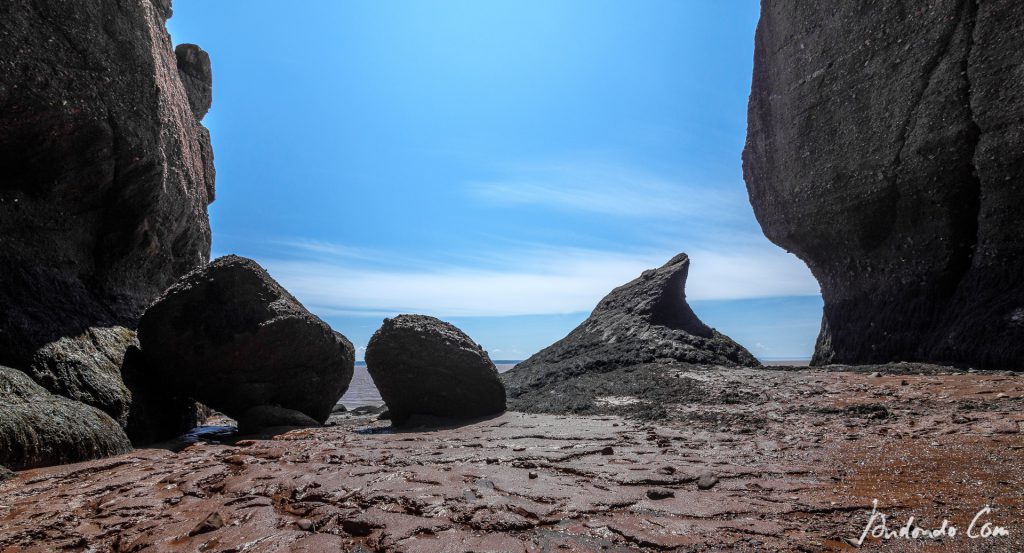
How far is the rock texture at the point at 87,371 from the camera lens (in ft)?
18.1

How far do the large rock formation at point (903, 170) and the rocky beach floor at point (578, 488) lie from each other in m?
3.47

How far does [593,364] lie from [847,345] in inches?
221

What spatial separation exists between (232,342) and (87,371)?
4.96 ft

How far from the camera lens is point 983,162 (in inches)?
309

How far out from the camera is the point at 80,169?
7.07 meters

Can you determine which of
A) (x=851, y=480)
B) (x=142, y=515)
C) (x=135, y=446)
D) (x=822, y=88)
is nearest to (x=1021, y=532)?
(x=851, y=480)

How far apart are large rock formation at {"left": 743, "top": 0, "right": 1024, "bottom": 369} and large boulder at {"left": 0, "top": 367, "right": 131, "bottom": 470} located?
427 inches

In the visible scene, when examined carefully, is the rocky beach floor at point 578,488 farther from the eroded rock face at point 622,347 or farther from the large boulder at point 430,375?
the eroded rock face at point 622,347

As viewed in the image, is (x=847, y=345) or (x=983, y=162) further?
(x=847, y=345)

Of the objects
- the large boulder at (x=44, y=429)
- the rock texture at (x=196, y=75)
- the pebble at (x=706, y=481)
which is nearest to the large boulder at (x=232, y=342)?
the large boulder at (x=44, y=429)

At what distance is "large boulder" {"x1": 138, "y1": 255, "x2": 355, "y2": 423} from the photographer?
688cm

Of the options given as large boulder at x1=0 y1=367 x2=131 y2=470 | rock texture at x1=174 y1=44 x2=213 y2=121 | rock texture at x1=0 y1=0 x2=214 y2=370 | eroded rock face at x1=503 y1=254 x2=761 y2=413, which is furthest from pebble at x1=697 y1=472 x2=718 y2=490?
rock texture at x1=174 y1=44 x2=213 y2=121

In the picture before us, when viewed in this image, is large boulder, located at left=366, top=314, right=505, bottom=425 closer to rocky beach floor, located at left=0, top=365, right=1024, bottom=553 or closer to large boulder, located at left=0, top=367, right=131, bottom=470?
rocky beach floor, located at left=0, top=365, right=1024, bottom=553

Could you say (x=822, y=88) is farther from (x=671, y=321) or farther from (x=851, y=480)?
(x=851, y=480)
